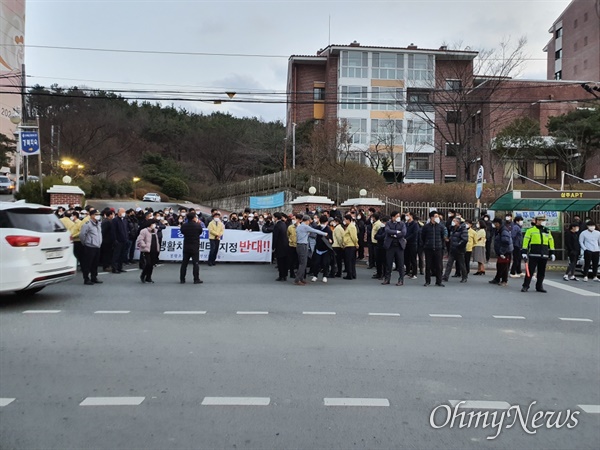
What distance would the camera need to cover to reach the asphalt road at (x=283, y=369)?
4.29 m

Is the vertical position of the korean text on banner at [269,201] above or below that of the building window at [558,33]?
below

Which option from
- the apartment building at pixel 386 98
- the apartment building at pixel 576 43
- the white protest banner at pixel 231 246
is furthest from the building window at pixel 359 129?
the white protest banner at pixel 231 246

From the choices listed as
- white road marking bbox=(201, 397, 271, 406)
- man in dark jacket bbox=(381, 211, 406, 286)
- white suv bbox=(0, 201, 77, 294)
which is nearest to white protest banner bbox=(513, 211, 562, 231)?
man in dark jacket bbox=(381, 211, 406, 286)

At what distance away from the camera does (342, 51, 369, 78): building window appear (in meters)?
50.7

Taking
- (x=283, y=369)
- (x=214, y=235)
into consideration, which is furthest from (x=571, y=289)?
(x=214, y=235)

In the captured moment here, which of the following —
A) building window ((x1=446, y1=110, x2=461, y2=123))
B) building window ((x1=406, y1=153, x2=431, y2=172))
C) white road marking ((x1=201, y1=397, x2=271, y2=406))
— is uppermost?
building window ((x1=446, y1=110, x2=461, y2=123))

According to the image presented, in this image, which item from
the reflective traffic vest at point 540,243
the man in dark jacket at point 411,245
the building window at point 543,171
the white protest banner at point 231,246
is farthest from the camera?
the building window at point 543,171

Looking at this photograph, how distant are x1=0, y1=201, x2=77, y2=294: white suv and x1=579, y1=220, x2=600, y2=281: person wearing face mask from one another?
46.0 feet

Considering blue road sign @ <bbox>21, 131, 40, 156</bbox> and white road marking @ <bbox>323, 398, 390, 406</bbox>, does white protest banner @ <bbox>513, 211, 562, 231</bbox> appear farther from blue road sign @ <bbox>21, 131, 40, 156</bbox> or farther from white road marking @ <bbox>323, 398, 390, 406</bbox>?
blue road sign @ <bbox>21, 131, 40, 156</bbox>

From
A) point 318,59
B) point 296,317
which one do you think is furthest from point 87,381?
point 318,59

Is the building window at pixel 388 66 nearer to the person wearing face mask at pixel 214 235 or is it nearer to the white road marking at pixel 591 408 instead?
the person wearing face mask at pixel 214 235

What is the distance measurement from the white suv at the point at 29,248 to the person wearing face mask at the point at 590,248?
1403cm

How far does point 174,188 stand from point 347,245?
4680 cm

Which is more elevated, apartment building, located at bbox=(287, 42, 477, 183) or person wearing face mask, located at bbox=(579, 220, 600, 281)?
apartment building, located at bbox=(287, 42, 477, 183)
